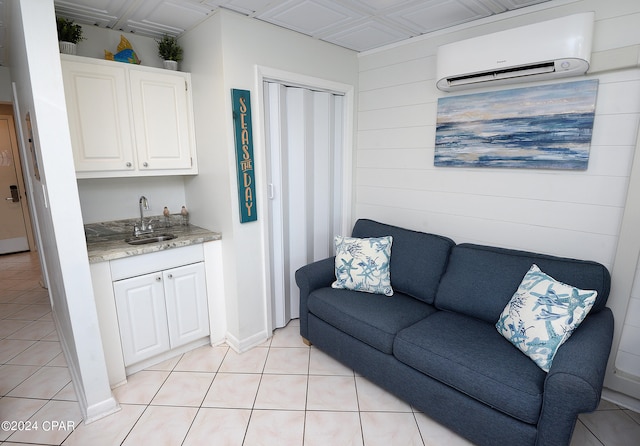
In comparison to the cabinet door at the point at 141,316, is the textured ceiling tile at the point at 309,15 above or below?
above

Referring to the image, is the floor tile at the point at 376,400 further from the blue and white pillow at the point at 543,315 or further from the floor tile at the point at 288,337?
the blue and white pillow at the point at 543,315

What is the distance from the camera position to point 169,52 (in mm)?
2477

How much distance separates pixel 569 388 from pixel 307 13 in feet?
8.00

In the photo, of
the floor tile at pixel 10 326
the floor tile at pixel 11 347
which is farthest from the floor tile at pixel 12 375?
the floor tile at pixel 10 326

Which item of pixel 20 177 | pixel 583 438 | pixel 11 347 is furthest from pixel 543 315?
pixel 20 177

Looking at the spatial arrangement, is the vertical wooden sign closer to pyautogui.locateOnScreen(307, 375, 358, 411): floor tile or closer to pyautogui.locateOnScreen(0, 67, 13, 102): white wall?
pyautogui.locateOnScreen(307, 375, 358, 411): floor tile

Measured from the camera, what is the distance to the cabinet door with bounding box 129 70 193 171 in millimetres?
2338

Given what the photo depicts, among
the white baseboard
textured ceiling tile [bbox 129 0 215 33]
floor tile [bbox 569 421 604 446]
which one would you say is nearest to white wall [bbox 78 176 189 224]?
textured ceiling tile [bbox 129 0 215 33]

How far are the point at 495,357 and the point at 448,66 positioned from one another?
180 centimetres

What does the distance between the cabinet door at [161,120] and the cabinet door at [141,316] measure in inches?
33.1

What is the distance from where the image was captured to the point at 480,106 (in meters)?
2.29

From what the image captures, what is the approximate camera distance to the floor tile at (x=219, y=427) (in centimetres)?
177

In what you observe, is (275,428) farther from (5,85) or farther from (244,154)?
(5,85)

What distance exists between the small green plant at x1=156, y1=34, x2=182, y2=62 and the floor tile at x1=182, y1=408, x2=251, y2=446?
2.45m
